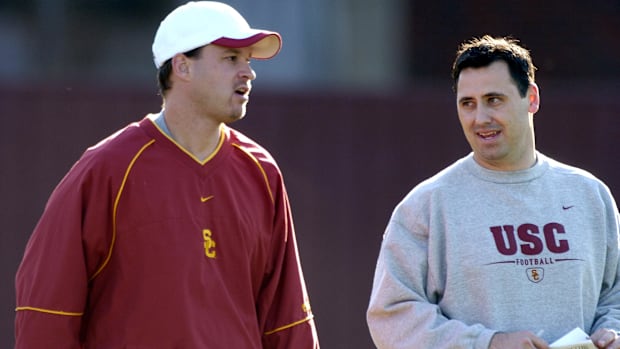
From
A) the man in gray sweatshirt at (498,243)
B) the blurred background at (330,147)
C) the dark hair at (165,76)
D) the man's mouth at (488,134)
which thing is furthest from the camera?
the blurred background at (330,147)

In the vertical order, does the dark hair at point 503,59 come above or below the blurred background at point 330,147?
above

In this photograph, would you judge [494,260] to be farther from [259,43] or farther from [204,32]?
[204,32]

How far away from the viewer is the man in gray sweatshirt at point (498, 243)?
4051mm

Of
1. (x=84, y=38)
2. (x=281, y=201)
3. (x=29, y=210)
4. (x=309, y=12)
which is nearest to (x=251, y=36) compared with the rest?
(x=281, y=201)

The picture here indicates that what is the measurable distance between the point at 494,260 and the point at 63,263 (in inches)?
53.8

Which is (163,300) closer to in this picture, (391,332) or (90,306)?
(90,306)

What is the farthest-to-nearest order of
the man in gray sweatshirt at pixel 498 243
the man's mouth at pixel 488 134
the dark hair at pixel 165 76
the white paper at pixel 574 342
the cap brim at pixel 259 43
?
1. the dark hair at pixel 165 76
2. the cap brim at pixel 259 43
3. the man's mouth at pixel 488 134
4. the man in gray sweatshirt at pixel 498 243
5. the white paper at pixel 574 342

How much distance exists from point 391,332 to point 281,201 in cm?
67

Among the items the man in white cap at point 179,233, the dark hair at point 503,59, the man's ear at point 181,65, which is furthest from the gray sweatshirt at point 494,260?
the man's ear at point 181,65

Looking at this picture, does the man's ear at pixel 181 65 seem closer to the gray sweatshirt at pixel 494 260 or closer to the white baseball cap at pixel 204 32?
the white baseball cap at pixel 204 32

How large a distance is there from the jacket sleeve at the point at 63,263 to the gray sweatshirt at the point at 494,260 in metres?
0.94

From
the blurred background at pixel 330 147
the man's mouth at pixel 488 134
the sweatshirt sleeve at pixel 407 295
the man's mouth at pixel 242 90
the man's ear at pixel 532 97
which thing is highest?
the man's mouth at pixel 242 90

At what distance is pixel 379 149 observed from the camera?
9.21 meters

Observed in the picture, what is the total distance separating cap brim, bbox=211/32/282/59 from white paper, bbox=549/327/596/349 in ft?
4.64
